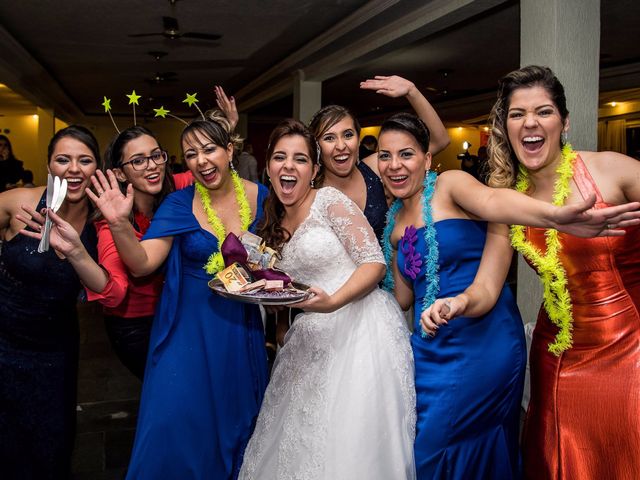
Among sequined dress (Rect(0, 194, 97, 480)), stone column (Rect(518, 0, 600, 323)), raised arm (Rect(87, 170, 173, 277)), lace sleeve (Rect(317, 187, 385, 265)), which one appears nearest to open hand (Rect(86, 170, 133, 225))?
raised arm (Rect(87, 170, 173, 277))

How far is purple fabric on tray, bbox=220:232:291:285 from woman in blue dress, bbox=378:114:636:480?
0.48 m

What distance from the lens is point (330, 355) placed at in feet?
7.14

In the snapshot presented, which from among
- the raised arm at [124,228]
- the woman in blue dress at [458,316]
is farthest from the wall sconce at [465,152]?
the raised arm at [124,228]

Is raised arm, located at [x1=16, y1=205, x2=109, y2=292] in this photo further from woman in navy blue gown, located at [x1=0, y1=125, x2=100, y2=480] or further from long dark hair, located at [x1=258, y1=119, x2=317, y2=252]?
long dark hair, located at [x1=258, y1=119, x2=317, y2=252]

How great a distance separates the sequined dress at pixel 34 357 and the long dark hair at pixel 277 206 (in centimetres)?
72

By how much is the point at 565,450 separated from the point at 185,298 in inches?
58.1

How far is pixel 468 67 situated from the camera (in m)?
9.59

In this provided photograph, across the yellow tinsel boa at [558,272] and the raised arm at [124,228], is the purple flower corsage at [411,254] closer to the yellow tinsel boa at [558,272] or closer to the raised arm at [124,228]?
the yellow tinsel boa at [558,272]

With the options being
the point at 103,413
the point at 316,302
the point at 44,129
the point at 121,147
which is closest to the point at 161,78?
the point at 44,129

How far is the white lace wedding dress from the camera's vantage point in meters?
1.98

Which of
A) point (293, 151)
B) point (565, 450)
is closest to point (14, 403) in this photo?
point (293, 151)

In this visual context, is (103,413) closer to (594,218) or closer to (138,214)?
(138,214)

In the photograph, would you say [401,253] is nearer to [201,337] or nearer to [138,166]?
[201,337]

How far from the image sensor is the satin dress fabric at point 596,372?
5.68ft
